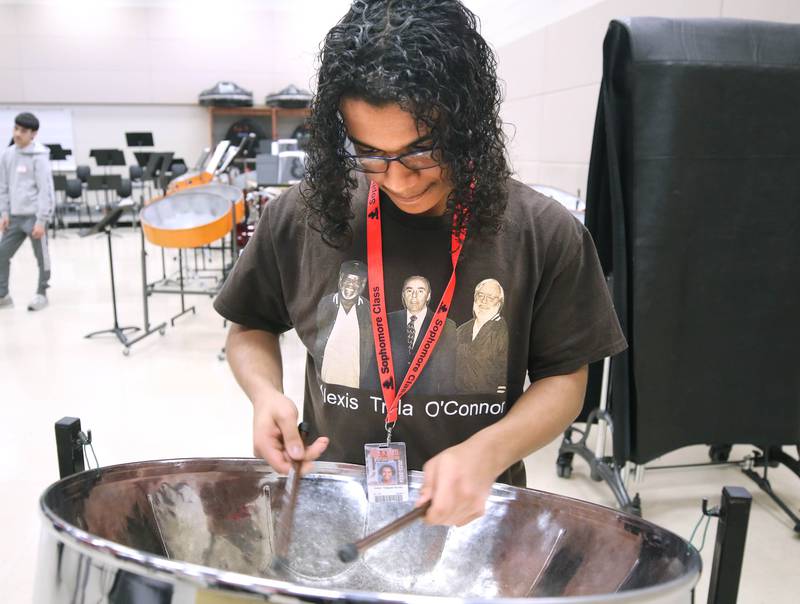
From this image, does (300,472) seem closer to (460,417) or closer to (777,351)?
(460,417)

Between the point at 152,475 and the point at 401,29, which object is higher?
the point at 401,29

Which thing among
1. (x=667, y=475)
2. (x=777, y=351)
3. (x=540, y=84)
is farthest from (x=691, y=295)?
(x=540, y=84)

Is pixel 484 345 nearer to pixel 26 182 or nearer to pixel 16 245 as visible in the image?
pixel 26 182

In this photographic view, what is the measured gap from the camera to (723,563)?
61cm

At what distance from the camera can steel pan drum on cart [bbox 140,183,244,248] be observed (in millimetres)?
3143

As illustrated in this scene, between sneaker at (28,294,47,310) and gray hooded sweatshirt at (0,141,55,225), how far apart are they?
0.50 metres

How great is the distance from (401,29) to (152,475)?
533 mm

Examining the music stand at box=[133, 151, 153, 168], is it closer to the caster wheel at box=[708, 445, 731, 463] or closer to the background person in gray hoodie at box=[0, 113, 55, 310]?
the background person in gray hoodie at box=[0, 113, 55, 310]

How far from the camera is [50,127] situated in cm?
895

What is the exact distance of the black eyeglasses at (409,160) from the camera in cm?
64

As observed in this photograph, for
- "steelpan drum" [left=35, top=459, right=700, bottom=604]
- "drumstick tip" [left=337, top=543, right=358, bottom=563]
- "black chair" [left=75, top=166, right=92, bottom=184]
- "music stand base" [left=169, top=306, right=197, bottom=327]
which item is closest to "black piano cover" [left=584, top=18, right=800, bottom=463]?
"steelpan drum" [left=35, top=459, right=700, bottom=604]

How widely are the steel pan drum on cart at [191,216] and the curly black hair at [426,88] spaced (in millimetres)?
2605

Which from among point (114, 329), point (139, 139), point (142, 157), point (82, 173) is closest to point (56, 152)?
point (82, 173)

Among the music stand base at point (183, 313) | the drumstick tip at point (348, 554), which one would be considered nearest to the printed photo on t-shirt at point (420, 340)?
the drumstick tip at point (348, 554)
